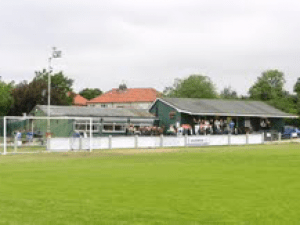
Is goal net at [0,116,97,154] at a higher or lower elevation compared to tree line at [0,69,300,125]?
lower

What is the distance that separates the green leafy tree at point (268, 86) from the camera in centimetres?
11000

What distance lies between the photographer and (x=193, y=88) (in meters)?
101

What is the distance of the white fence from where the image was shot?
38594 mm

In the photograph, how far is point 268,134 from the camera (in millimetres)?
55781

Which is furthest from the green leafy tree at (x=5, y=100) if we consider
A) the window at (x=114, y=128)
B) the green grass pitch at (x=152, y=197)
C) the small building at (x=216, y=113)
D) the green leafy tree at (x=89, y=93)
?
the green leafy tree at (x=89, y=93)

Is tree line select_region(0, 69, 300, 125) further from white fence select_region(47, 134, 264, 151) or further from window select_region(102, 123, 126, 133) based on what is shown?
white fence select_region(47, 134, 264, 151)

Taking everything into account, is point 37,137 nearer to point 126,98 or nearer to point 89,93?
point 126,98

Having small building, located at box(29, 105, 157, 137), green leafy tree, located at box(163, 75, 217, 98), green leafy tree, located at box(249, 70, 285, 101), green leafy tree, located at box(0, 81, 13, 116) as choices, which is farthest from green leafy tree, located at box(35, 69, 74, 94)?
small building, located at box(29, 105, 157, 137)

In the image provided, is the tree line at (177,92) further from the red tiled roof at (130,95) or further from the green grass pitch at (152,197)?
the green grass pitch at (152,197)

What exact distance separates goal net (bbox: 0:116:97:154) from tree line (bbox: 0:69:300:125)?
2179 cm

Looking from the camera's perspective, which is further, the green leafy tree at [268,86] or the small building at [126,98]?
the small building at [126,98]

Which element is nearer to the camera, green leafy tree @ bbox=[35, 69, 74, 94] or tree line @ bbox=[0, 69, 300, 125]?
tree line @ bbox=[0, 69, 300, 125]

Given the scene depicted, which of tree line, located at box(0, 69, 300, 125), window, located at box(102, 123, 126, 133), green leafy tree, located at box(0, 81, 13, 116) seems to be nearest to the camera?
window, located at box(102, 123, 126, 133)

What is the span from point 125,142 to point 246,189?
28.8m
